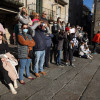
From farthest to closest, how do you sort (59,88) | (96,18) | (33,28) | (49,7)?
(96,18) < (49,7) < (33,28) < (59,88)

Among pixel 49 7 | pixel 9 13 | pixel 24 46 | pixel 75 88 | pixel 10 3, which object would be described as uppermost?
pixel 49 7

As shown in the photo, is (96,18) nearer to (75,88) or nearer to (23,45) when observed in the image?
(75,88)

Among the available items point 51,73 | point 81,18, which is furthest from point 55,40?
point 81,18

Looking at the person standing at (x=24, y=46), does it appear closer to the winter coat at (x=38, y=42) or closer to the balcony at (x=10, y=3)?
the winter coat at (x=38, y=42)

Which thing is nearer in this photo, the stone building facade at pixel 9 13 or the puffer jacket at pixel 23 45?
the puffer jacket at pixel 23 45

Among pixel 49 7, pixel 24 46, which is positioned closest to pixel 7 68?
pixel 24 46

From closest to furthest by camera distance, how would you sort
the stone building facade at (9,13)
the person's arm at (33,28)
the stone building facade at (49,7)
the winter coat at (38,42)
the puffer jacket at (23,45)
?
1. the puffer jacket at (23,45)
2. the person's arm at (33,28)
3. the winter coat at (38,42)
4. the stone building facade at (9,13)
5. the stone building facade at (49,7)

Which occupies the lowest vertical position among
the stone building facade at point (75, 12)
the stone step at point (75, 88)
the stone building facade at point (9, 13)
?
the stone step at point (75, 88)

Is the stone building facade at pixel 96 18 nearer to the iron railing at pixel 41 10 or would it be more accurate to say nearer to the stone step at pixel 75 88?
the iron railing at pixel 41 10

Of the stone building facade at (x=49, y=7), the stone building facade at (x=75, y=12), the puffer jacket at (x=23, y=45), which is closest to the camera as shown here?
the puffer jacket at (x=23, y=45)

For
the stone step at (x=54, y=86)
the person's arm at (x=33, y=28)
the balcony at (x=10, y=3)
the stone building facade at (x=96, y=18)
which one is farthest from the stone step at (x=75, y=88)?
the stone building facade at (x=96, y=18)

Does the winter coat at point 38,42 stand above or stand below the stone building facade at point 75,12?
below

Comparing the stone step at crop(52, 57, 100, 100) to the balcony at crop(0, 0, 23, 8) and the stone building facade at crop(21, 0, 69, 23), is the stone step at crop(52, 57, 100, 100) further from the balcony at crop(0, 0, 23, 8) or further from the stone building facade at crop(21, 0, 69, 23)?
the stone building facade at crop(21, 0, 69, 23)

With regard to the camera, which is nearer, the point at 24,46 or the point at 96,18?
the point at 24,46
